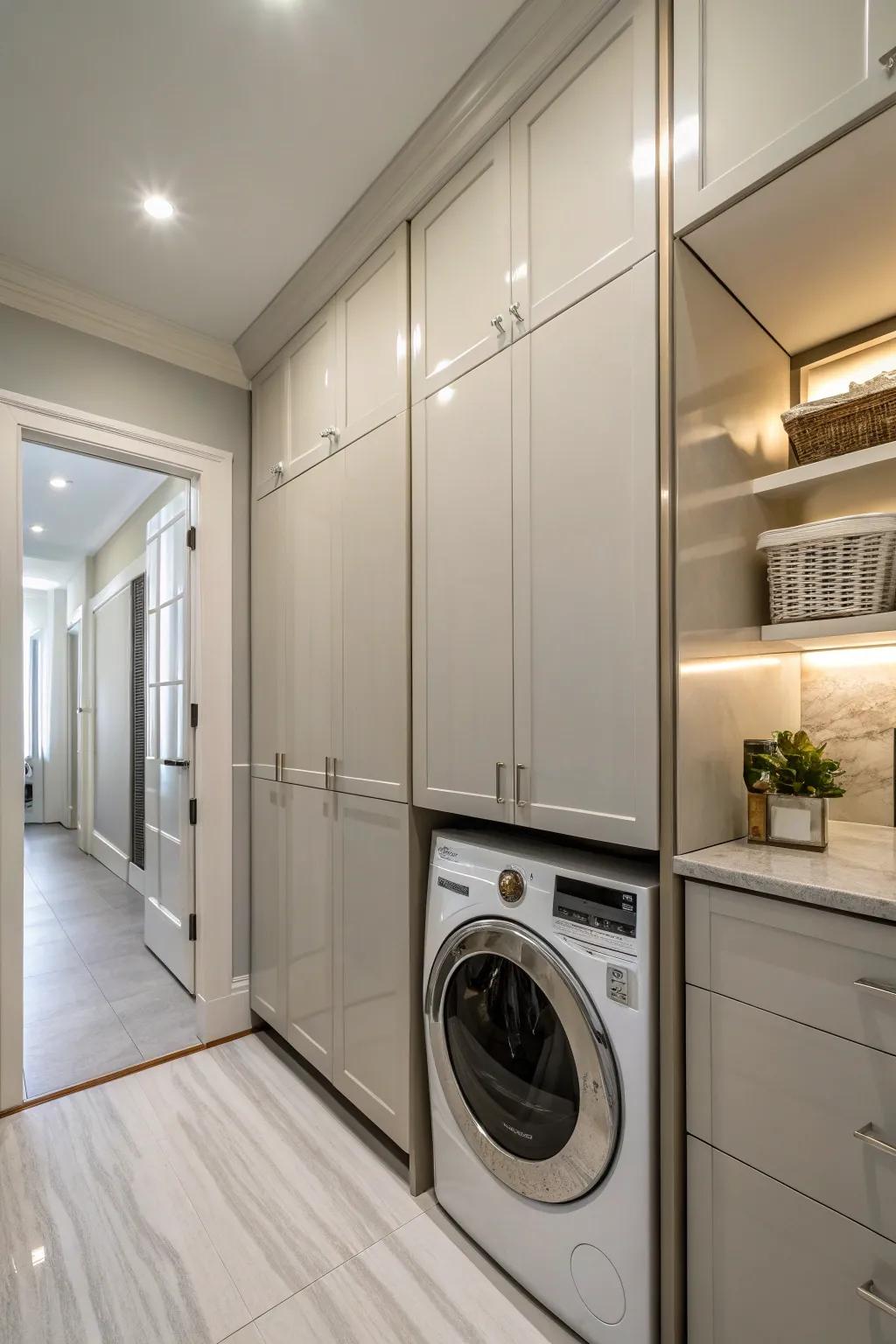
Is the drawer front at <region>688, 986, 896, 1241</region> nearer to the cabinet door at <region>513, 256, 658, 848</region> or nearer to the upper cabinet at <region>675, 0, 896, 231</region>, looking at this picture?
the cabinet door at <region>513, 256, 658, 848</region>

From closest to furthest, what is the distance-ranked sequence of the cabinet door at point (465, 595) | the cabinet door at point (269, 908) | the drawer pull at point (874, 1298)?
the drawer pull at point (874, 1298), the cabinet door at point (465, 595), the cabinet door at point (269, 908)

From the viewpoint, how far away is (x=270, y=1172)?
192 cm

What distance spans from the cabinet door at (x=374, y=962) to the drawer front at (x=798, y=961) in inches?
34.0

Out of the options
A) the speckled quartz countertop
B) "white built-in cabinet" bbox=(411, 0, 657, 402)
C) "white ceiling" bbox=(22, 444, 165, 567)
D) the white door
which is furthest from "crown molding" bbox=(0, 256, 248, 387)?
the speckled quartz countertop

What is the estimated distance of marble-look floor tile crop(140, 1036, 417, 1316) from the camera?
1.63 metres

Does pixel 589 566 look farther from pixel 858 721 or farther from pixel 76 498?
pixel 76 498

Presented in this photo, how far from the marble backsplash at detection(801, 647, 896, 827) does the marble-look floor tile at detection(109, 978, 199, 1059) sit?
8.07ft

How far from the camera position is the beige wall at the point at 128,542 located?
13.8 ft

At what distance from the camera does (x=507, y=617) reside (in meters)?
1.55

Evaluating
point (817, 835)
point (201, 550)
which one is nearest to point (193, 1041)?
point (201, 550)

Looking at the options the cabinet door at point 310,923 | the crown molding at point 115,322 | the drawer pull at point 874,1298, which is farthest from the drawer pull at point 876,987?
the crown molding at point 115,322

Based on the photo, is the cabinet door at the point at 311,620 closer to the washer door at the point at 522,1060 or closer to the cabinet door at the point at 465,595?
the cabinet door at the point at 465,595

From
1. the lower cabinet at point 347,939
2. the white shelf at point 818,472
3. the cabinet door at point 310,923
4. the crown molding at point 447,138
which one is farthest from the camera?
the cabinet door at point 310,923

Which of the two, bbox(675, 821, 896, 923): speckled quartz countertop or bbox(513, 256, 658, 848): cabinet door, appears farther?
bbox(513, 256, 658, 848): cabinet door
